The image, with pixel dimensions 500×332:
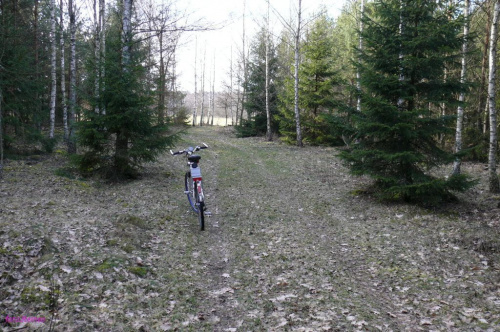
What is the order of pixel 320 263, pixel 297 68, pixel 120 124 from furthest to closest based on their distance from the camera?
pixel 297 68 → pixel 120 124 → pixel 320 263

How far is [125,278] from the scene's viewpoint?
187 inches

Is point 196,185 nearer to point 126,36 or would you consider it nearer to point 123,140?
point 123,140

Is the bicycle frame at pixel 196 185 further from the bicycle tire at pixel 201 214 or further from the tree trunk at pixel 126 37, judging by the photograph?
the tree trunk at pixel 126 37

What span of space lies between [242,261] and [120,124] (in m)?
6.26

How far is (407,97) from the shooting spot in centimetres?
811

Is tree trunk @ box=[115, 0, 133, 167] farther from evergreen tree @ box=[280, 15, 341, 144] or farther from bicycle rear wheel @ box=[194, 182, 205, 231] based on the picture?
evergreen tree @ box=[280, 15, 341, 144]

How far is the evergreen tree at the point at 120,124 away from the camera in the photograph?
9.59 meters

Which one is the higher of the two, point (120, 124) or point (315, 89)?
point (315, 89)

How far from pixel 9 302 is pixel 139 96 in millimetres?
7330

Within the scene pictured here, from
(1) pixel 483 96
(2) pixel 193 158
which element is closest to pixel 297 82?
(1) pixel 483 96

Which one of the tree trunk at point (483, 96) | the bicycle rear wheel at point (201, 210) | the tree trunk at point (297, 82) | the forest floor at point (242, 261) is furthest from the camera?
the tree trunk at point (297, 82)

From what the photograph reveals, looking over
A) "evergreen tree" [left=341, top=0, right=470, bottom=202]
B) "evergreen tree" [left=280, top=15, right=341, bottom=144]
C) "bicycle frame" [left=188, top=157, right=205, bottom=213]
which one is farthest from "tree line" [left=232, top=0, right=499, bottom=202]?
"evergreen tree" [left=280, top=15, right=341, bottom=144]

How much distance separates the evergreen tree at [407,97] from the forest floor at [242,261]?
78 cm

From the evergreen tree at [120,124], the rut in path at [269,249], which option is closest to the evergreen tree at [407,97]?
the rut in path at [269,249]
